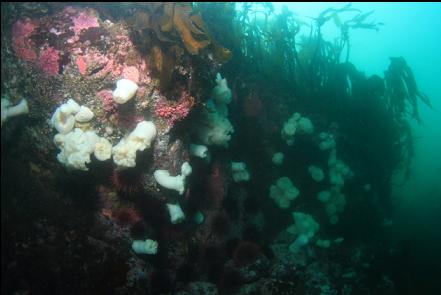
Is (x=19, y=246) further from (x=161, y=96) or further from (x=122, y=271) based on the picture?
(x=161, y=96)

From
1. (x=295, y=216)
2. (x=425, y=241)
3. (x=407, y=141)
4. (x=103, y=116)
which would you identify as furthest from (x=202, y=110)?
(x=425, y=241)

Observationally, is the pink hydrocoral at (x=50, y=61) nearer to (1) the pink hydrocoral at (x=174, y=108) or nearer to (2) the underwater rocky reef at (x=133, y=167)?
(2) the underwater rocky reef at (x=133, y=167)

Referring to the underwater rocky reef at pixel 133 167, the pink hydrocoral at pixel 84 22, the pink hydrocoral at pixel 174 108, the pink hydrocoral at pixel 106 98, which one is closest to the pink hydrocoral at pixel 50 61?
the underwater rocky reef at pixel 133 167

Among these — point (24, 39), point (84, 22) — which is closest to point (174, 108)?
point (84, 22)

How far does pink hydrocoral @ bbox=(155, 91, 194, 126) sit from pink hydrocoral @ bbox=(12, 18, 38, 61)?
1.63 m

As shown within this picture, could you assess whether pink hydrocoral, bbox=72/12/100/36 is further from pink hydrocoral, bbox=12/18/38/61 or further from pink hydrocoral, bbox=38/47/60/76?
pink hydrocoral, bbox=12/18/38/61

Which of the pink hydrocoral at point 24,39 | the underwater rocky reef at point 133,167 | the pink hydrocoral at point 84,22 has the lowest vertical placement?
the underwater rocky reef at point 133,167

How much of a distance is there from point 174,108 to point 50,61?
160cm

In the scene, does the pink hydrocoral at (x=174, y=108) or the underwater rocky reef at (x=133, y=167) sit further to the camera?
the pink hydrocoral at (x=174, y=108)

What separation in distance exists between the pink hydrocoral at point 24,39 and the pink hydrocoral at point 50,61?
0.10 m

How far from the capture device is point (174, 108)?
4.14m

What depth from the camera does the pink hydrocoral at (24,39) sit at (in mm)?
3922

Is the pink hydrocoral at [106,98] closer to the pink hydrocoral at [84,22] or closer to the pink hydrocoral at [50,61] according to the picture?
the pink hydrocoral at [50,61]

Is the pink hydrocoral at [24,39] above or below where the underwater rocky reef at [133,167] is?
above
